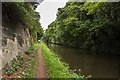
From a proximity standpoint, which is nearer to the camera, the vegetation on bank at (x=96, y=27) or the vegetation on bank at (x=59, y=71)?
the vegetation on bank at (x=59, y=71)

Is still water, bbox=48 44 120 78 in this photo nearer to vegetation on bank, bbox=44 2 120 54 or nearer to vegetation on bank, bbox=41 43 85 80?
vegetation on bank, bbox=41 43 85 80

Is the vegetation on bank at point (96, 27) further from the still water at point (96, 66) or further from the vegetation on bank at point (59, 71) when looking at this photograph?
the vegetation on bank at point (59, 71)

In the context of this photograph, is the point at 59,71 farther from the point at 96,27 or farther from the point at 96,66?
the point at 96,27

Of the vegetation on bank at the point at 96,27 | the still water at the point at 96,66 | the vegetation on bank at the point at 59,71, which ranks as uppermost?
the vegetation on bank at the point at 96,27

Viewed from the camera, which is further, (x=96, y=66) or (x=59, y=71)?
(x=96, y=66)

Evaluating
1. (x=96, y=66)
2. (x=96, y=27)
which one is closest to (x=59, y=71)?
(x=96, y=66)

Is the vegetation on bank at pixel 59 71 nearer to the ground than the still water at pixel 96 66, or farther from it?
farther from it

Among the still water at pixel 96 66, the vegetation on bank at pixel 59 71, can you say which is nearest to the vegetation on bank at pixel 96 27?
the still water at pixel 96 66

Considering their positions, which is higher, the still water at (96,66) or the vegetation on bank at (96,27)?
the vegetation on bank at (96,27)

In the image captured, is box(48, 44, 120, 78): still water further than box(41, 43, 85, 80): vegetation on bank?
Yes

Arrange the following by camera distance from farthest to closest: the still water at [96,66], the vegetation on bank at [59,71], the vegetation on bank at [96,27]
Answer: the vegetation on bank at [96,27], the still water at [96,66], the vegetation on bank at [59,71]

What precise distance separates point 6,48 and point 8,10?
→ 184 inches

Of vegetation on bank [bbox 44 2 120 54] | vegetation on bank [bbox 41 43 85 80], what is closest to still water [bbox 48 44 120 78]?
vegetation on bank [bbox 41 43 85 80]

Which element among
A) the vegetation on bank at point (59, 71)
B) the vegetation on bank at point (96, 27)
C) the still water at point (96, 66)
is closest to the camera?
the vegetation on bank at point (59, 71)
